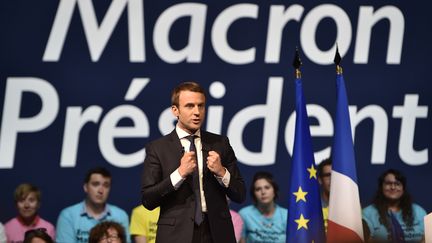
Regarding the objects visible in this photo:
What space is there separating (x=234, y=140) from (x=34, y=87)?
1634 mm

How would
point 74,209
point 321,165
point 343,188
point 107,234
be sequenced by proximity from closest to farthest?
1. point 343,188
2. point 107,234
3. point 74,209
4. point 321,165

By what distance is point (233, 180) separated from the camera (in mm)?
3982

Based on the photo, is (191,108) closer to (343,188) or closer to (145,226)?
(343,188)

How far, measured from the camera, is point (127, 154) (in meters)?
7.65

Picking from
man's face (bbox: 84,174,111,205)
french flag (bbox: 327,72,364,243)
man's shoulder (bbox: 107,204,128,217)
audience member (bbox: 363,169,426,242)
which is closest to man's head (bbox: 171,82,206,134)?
french flag (bbox: 327,72,364,243)

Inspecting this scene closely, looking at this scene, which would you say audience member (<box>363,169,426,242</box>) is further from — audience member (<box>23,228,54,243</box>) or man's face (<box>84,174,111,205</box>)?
audience member (<box>23,228,54,243</box>)

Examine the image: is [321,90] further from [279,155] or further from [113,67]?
[113,67]

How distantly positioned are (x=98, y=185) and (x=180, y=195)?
10.1 feet

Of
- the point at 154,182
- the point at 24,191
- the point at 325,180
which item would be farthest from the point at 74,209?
the point at 154,182

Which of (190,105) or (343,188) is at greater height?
(190,105)

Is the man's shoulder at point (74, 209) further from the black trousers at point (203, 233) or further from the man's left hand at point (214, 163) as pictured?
the man's left hand at point (214, 163)

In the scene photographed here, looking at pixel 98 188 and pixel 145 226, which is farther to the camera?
pixel 98 188

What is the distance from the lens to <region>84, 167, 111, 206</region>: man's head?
6977 mm

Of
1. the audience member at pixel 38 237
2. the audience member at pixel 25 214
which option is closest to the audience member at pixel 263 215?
the audience member at pixel 25 214
